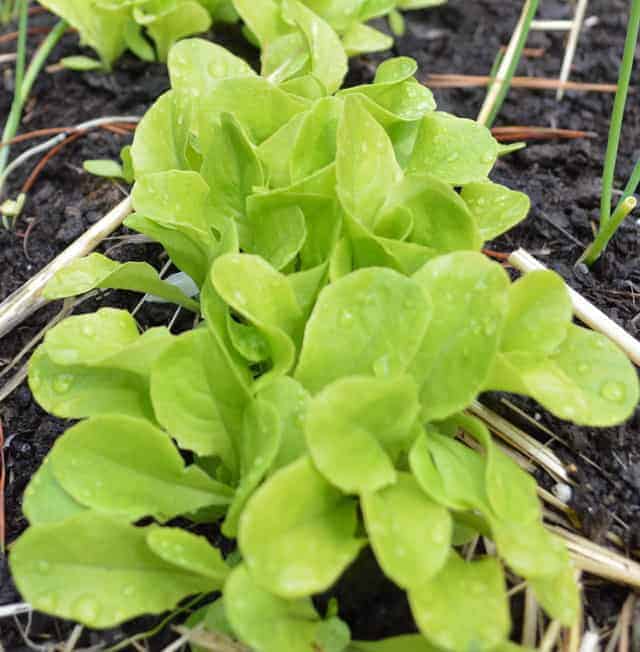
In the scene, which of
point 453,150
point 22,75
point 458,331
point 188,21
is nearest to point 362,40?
point 188,21

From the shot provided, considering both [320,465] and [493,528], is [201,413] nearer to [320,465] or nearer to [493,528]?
[320,465]

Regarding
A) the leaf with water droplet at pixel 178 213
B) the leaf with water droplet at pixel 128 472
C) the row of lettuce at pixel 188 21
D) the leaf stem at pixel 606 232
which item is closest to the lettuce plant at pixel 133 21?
the row of lettuce at pixel 188 21

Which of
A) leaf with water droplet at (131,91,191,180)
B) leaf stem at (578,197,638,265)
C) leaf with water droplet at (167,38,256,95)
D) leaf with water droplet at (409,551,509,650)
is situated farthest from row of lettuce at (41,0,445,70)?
leaf with water droplet at (409,551,509,650)

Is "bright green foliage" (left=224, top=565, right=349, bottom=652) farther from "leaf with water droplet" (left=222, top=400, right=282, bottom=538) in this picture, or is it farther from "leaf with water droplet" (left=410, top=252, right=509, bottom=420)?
"leaf with water droplet" (left=410, top=252, right=509, bottom=420)

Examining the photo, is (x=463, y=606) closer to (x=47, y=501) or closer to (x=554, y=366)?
(x=554, y=366)

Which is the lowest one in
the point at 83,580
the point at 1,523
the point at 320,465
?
the point at 1,523

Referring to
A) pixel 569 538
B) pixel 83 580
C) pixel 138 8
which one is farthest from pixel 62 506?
pixel 138 8
